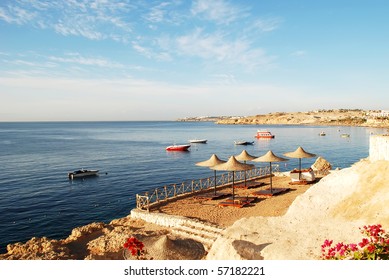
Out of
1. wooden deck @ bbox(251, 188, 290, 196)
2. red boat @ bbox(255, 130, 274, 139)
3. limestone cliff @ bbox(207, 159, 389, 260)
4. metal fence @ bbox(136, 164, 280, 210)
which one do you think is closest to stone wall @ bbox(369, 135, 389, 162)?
limestone cliff @ bbox(207, 159, 389, 260)

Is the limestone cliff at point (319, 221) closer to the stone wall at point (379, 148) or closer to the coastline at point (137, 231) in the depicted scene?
the stone wall at point (379, 148)

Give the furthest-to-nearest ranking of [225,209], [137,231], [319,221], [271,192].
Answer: [271,192] → [225,209] → [137,231] → [319,221]

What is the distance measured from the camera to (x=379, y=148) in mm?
13906

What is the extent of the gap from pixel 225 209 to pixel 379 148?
29.0 feet

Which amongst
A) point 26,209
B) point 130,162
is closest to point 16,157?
point 130,162

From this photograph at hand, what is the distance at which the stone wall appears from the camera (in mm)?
13438

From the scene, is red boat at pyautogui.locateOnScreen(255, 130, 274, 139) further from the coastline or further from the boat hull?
the coastline

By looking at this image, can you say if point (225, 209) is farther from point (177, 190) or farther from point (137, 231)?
point (177, 190)

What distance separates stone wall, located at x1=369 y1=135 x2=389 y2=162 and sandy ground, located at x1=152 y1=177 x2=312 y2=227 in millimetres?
5474

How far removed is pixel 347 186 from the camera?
1404 cm

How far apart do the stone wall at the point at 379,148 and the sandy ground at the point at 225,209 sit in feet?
18.0

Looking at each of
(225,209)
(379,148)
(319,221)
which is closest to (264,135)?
(225,209)

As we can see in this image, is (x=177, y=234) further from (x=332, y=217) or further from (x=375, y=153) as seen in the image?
(x=375, y=153)

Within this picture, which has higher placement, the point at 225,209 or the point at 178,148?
the point at 225,209
